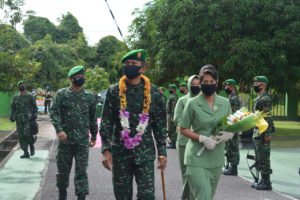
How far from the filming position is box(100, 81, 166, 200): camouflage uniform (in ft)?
17.4

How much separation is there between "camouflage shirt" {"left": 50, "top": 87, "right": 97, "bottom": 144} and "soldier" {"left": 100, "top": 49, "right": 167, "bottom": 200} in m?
2.38

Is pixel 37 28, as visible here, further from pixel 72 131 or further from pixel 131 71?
pixel 131 71

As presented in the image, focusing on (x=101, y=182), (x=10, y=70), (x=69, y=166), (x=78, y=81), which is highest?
(x=10, y=70)

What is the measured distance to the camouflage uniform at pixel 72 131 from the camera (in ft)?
25.1

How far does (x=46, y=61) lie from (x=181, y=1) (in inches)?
1181

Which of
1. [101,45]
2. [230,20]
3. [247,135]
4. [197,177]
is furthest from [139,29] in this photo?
[101,45]

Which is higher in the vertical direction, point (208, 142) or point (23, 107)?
point (208, 142)

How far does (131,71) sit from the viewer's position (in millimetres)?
5367

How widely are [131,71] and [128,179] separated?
1093mm

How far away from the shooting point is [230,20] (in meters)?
20.1

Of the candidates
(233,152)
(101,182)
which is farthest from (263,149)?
(101,182)

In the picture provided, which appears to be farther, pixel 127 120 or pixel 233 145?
pixel 233 145

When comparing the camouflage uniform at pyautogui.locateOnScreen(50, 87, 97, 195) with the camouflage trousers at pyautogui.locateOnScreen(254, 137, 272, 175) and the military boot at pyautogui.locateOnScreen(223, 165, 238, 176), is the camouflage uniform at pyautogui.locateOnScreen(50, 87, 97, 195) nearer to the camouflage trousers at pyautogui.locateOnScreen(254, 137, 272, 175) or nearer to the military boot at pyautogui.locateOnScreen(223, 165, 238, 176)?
the camouflage trousers at pyautogui.locateOnScreen(254, 137, 272, 175)

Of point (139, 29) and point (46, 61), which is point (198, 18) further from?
point (46, 61)
